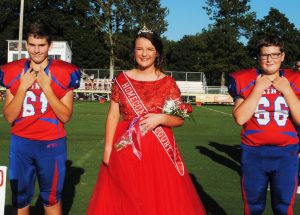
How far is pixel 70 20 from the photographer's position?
7331 cm

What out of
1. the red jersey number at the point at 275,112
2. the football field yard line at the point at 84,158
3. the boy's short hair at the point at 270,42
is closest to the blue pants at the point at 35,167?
the red jersey number at the point at 275,112

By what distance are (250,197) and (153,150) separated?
934mm

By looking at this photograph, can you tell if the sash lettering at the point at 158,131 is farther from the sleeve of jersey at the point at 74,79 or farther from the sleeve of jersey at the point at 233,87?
the sleeve of jersey at the point at 233,87

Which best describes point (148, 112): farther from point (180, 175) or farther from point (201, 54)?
point (201, 54)

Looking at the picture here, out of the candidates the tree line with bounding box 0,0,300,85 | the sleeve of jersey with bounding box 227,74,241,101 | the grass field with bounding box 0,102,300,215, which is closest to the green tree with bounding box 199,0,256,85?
the tree line with bounding box 0,0,300,85

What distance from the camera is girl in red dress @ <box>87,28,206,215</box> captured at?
4.02 m

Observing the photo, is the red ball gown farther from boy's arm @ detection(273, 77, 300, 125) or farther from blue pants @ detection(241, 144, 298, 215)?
boy's arm @ detection(273, 77, 300, 125)

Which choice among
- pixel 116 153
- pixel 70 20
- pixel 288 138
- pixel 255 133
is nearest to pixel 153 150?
pixel 116 153

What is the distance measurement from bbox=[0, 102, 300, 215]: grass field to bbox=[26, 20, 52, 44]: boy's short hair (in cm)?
250

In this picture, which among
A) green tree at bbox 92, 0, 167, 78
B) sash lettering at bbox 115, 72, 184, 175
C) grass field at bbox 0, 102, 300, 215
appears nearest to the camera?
sash lettering at bbox 115, 72, 184, 175

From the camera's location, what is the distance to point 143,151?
4078mm

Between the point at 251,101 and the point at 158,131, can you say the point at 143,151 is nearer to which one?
the point at 158,131

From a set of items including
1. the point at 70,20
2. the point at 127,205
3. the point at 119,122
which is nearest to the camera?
the point at 127,205

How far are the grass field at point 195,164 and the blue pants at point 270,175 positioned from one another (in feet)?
6.20
